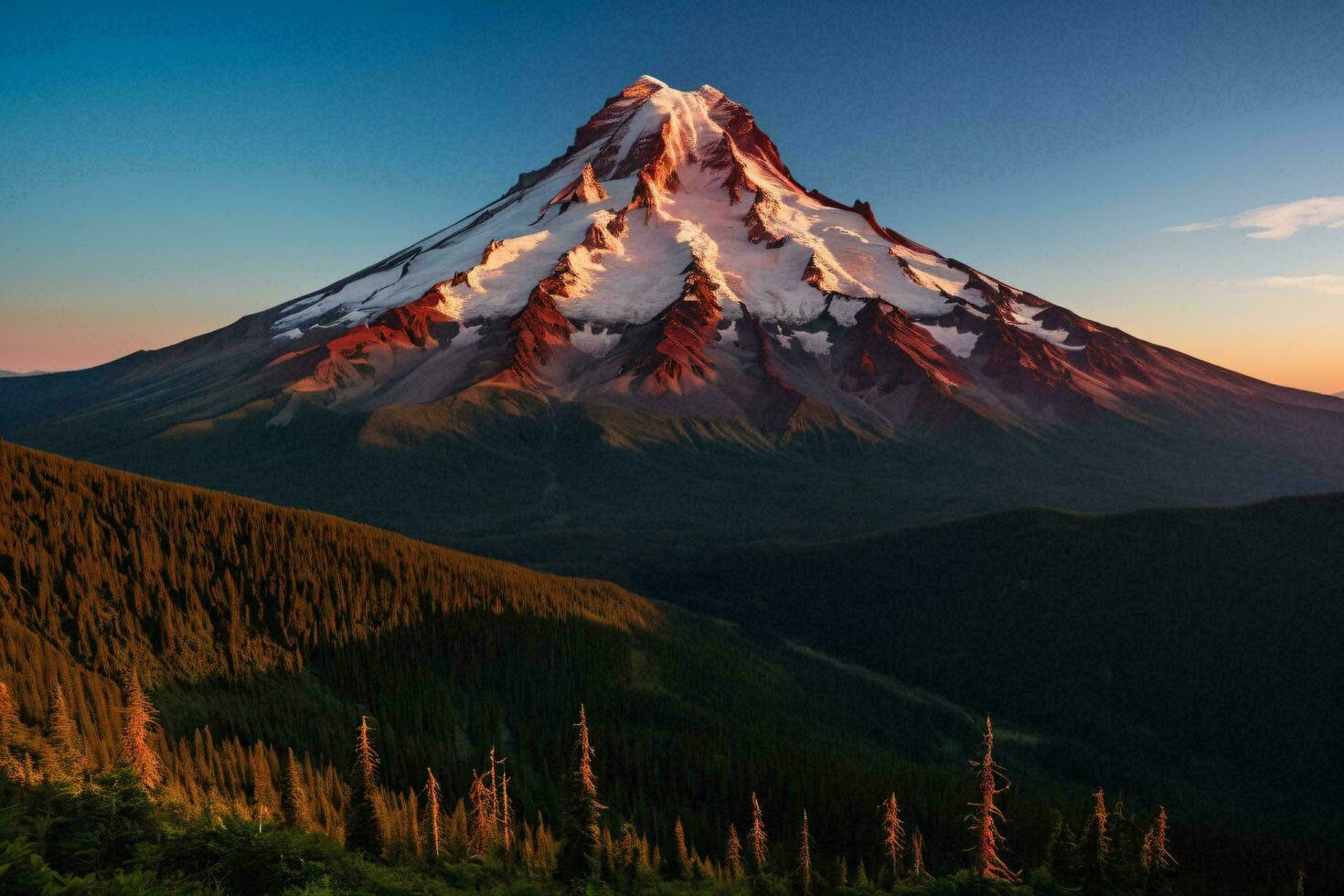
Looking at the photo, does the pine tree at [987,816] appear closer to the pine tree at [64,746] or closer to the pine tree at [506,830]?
the pine tree at [506,830]

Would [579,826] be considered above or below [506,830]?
above

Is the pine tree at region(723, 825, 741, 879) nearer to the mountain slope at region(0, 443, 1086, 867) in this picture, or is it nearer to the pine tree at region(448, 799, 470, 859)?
the pine tree at region(448, 799, 470, 859)

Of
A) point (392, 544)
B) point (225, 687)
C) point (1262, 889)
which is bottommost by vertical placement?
point (1262, 889)

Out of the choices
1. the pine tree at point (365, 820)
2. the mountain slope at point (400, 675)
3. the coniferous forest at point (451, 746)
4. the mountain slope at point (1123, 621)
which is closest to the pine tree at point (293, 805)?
the coniferous forest at point (451, 746)

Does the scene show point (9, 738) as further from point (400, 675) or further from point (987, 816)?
point (400, 675)

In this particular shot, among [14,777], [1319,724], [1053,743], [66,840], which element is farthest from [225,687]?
[1319,724]

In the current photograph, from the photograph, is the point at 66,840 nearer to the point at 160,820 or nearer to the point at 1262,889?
the point at 160,820

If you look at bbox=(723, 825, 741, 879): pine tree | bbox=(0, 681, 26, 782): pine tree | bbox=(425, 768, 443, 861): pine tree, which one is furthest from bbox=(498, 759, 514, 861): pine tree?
bbox=(0, 681, 26, 782): pine tree

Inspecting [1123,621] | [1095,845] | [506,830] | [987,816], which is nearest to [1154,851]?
[1095,845]
